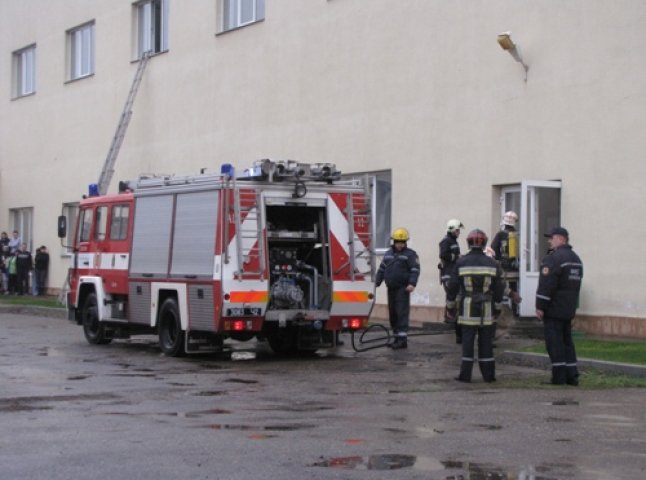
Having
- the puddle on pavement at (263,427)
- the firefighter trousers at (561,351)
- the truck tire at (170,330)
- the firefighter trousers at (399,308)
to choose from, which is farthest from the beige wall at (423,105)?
the puddle on pavement at (263,427)

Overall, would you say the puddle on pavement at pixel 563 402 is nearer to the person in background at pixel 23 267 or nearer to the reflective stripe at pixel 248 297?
the reflective stripe at pixel 248 297

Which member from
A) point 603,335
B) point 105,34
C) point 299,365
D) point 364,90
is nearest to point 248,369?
point 299,365

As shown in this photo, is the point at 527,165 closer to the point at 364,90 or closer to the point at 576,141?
the point at 576,141

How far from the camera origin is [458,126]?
2108 centimetres

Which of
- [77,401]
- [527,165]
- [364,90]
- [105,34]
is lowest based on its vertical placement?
[77,401]

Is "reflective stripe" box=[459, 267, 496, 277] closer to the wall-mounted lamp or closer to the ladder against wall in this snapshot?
the wall-mounted lamp

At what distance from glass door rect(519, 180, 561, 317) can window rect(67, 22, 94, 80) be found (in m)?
18.9

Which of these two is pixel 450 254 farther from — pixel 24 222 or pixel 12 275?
pixel 24 222

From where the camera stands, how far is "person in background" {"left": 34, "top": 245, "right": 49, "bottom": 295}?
3506cm

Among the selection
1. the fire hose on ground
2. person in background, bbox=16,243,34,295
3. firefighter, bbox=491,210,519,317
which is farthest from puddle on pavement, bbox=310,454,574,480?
person in background, bbox=16,243,34,295

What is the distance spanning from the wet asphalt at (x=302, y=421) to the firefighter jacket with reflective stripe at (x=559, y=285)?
87 centimetres

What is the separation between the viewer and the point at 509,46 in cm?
1953

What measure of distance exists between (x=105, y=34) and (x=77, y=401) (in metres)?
23.5

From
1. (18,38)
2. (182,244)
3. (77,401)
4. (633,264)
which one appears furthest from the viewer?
(18,38)
